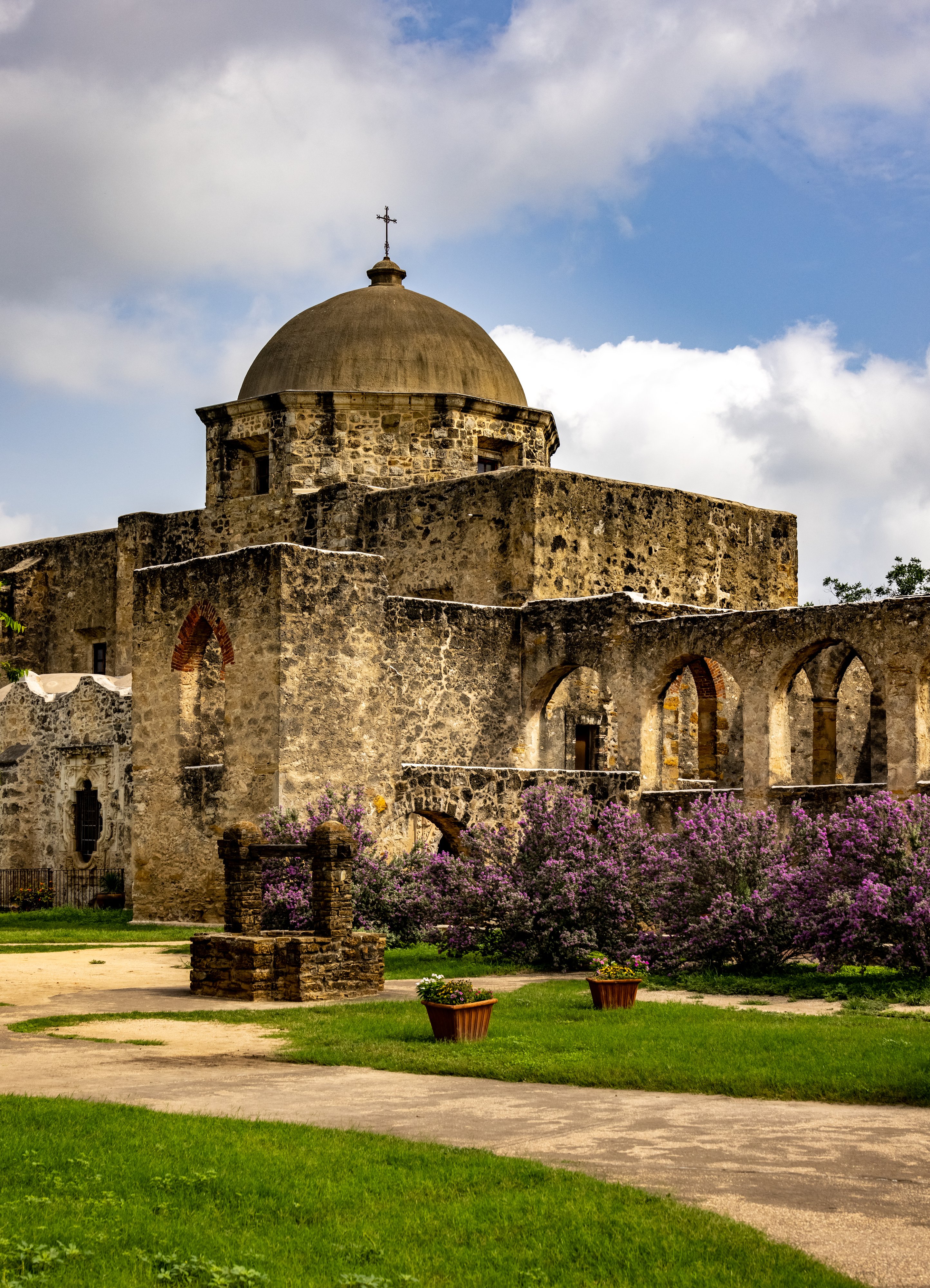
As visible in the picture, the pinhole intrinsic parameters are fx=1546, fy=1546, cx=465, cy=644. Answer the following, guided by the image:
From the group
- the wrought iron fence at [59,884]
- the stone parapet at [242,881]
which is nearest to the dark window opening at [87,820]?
the wrought iron fence at [59,884]

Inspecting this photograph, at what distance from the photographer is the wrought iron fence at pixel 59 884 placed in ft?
81.2

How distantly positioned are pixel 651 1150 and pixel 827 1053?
297 centimetres

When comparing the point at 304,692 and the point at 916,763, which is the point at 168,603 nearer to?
the point at 304,692

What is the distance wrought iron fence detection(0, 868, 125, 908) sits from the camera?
24750mm

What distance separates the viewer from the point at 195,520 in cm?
2895

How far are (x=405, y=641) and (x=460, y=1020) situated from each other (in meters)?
10.9

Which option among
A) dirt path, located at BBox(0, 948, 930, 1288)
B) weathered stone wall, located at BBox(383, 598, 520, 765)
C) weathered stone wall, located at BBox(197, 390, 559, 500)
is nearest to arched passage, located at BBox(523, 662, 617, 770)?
weathered stone wall, located at BBox(383, 598, 520, 765)

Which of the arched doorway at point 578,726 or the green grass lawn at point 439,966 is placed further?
the arched doorway at point 578,726

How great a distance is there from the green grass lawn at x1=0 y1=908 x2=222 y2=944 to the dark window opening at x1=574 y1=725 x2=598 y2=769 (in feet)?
23.5

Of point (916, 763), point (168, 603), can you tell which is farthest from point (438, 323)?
point (916, 763)

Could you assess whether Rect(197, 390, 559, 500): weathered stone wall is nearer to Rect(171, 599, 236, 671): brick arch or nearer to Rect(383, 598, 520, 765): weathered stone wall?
Rect(383, 598, 520, 765): weathered stone wall

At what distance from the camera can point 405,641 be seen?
2095 centimetres

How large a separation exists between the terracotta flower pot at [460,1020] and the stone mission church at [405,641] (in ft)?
21.5

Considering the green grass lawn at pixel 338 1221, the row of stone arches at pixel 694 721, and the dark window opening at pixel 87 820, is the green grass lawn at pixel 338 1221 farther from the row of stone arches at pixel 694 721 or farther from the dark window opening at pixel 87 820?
the dark window opening at pixel 87 820
